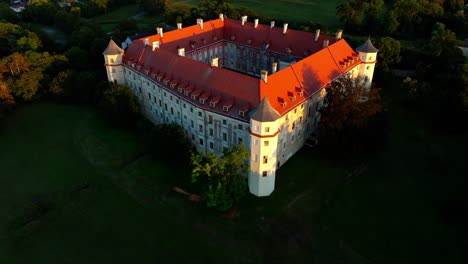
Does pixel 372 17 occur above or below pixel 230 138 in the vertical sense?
above

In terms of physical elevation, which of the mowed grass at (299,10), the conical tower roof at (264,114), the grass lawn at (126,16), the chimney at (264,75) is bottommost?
the grass lawn at (126,16)

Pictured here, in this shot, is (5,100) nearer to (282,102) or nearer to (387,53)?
(282,102)

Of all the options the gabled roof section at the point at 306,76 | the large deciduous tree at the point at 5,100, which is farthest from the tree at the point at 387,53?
the large deciduous tree at the point at 5,100

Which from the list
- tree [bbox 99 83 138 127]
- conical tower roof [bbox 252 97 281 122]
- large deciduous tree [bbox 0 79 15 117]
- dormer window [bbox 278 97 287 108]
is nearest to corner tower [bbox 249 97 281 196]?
conical tower roof [bbox 252 97 281 122]

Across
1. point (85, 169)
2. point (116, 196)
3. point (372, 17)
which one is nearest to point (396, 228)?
point (116, 196)

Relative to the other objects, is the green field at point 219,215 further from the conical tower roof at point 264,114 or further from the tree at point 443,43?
the tree at point 443,43

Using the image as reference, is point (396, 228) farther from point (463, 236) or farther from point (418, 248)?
point (463, 236)
